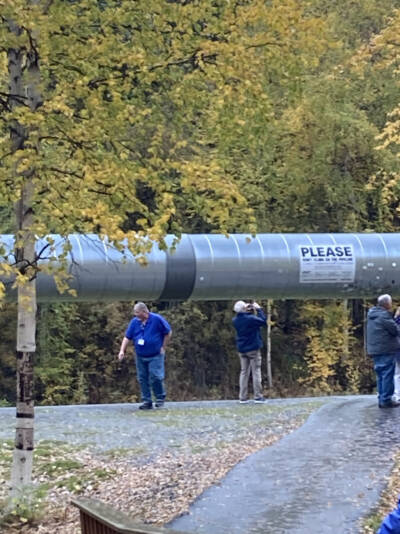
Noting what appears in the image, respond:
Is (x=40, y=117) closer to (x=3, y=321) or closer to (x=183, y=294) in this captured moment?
(x=183, y=294)

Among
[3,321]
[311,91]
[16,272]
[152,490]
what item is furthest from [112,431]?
[311,91]

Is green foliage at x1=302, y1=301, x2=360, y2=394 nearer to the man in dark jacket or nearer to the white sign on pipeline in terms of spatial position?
the white sign on pipeline

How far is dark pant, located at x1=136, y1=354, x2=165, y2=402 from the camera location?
13.5 meters

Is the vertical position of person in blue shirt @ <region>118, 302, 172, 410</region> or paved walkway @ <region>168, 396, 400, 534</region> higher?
person in blue shirt @ <region>118, 302, 172, 410</region>

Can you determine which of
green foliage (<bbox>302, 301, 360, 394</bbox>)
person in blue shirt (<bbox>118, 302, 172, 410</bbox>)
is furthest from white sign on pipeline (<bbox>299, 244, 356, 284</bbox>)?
green foliage (<bbox>302, 301, 360, 394</bbox>)

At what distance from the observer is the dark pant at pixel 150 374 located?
44.2 feet

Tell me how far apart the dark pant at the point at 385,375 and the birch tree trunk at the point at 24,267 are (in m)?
5.87

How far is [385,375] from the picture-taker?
484 inches

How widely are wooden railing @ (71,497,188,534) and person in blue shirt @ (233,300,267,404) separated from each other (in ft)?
26.1

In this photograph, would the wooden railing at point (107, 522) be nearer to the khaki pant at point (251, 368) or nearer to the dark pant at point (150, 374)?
the dark pant at point (150, 374)

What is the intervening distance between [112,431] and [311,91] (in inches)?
458

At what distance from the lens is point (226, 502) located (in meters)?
7.62

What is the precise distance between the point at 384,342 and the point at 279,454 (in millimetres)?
3385

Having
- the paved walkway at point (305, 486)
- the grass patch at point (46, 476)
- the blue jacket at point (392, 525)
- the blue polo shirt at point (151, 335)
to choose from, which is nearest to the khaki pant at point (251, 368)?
the blue polo shirt at point (151, 335)
